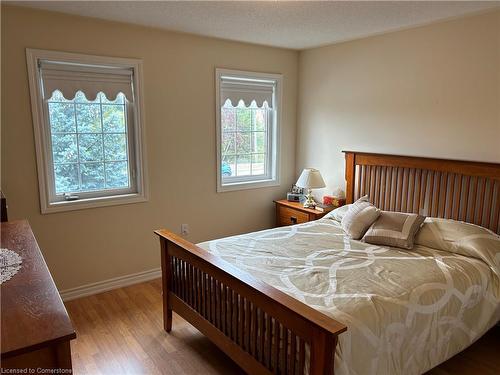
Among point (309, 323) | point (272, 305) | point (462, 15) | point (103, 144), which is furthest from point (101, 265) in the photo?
point (462, 15)

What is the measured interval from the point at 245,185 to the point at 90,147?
165 centimetres

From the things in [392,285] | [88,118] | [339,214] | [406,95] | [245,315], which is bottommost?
[245,315]

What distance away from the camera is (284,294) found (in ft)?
5.91

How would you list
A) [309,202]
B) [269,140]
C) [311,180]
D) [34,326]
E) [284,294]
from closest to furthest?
[34,326], [284,294], [311,180], [309,202], [269,140]

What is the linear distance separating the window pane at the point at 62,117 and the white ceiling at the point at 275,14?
73 cm

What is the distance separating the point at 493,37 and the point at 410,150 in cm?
103

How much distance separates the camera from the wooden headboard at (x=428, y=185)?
2.80 metres

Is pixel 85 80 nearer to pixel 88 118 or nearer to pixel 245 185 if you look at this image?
pixel 88 118

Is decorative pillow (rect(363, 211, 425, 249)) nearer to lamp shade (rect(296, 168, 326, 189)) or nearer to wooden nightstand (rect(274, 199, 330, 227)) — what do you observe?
wooden nightstand (rect(274, 199, 330, 227))

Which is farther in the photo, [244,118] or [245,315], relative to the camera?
[244,118]

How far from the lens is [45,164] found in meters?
3.00

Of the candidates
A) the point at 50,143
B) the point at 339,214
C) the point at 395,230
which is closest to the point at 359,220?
the point at 395,230

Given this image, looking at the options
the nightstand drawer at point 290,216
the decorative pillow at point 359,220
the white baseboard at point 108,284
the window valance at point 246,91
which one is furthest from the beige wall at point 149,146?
the decorative pillow at point 359,220

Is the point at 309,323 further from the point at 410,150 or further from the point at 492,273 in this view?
the point at 410,150
